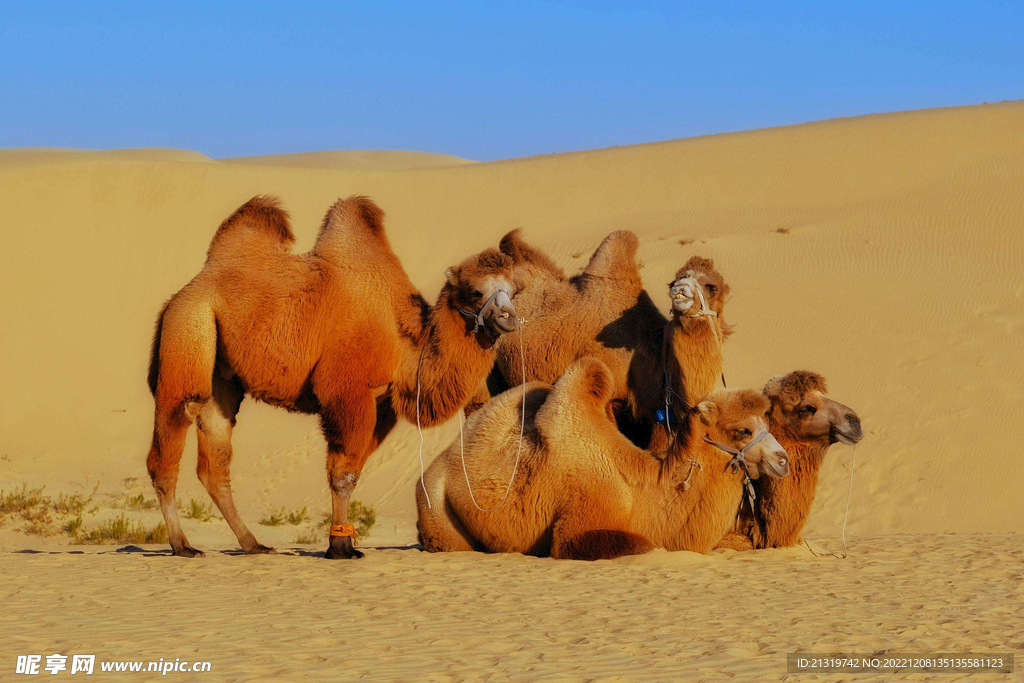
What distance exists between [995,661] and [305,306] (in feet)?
15.5

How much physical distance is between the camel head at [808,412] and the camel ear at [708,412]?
30.2 inches

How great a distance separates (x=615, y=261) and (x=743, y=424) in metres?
2.00

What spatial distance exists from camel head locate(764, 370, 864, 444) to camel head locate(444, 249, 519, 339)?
1.90m

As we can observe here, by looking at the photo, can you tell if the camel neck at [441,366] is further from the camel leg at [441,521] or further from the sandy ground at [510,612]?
the sandy ground at [510,612]

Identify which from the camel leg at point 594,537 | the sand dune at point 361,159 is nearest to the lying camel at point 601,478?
the camel leg at point 594,537

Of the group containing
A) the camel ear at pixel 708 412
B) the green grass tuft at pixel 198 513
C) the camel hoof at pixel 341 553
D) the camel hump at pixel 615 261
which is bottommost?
the green grass tuft at pixel 198 513

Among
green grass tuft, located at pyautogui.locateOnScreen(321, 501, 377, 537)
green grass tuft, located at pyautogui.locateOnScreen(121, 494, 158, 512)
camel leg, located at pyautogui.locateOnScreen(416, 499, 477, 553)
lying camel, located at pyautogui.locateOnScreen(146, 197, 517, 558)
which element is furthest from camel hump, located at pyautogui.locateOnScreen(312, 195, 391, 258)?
green grass tuft, located at pyautogui.locateOnScreen(121, 494, 158, 512)

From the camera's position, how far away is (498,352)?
8.91m

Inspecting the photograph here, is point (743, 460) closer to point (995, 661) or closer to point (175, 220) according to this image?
point (995, 661)

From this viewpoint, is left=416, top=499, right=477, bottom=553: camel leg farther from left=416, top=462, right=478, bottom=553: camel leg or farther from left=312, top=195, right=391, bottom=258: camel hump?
left=312, top=195, right=391, bottom=258: camel hump

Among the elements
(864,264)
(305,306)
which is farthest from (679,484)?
(864,264)

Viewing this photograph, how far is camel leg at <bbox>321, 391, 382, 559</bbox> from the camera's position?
24.6 feet

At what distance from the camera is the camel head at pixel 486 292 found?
7473 millimetres

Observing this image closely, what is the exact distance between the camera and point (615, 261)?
8.79 meters
